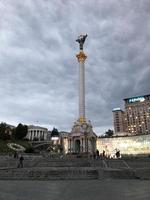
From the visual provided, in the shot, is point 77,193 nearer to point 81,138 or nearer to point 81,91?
point 81,138

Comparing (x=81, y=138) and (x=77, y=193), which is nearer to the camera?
(x=77, y=193)

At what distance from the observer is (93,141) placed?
97.8 m

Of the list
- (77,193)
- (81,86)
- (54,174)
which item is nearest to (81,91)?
(81,86)

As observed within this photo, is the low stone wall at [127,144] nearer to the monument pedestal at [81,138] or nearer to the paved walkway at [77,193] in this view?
the monument pedestal at [81,138]

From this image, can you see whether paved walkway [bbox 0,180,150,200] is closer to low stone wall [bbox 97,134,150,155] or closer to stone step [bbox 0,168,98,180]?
stone step [bbox 0,168,98,180]

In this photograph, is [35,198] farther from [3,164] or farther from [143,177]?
[3,164]

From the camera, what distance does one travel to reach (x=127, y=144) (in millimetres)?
108500

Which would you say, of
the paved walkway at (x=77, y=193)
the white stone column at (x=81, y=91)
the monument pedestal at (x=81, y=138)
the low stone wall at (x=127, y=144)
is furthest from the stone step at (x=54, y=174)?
the low stone wall at (x=127, y=144)

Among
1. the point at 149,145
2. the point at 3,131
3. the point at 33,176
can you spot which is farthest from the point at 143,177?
the point at 3,131

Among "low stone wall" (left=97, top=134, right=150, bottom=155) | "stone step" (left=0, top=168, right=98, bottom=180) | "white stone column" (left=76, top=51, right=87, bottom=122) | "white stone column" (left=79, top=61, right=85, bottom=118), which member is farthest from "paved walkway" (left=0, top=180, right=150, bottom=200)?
"low stone wall" (left=97, top=134, right=150, bottom=155)

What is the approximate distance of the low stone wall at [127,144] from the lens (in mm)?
104125

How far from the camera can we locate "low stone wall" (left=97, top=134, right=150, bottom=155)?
104m

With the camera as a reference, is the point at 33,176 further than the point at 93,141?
No

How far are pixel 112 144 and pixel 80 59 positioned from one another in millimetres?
40481
